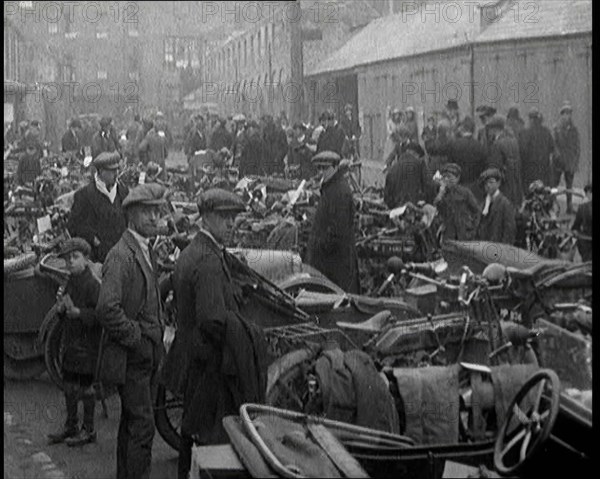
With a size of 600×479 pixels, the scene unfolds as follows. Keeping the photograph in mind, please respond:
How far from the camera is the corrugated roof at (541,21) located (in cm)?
1554

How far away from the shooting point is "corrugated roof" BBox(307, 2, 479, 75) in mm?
18625

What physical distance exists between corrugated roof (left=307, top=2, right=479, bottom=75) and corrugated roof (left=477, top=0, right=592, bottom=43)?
0.65 meters

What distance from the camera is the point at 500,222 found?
9234mm

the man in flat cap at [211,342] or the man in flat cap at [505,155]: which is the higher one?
the man in flat cap at [505,155]

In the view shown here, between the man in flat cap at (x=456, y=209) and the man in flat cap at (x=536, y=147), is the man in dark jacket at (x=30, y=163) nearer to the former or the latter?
the man in flat cap at (x=456, y=209)

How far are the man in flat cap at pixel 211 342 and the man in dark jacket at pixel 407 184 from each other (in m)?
5.73

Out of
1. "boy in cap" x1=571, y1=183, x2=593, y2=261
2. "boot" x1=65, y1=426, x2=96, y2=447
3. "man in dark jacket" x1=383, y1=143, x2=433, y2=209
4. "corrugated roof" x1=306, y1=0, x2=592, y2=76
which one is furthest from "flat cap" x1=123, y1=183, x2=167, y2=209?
"corrugated roof" x1=306, y1=0, x2=592, y2=76

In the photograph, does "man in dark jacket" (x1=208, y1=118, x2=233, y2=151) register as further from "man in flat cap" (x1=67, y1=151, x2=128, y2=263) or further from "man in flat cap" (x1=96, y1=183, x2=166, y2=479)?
"man in flat cap" (x1=96, y1=183, x2=166, y2=479)

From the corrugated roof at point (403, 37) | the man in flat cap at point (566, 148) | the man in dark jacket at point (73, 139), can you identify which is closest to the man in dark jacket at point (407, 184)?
the man in dark jacket at point (73, 139)

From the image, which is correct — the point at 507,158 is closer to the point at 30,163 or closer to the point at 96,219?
the point at 30,163

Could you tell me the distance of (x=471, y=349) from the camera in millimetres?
6383

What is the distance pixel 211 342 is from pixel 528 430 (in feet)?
7.41

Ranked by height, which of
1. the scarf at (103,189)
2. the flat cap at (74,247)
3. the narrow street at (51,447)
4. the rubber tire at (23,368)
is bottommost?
the narrow street at (51,447)

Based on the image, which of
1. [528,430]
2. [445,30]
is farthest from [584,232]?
[445,30]
